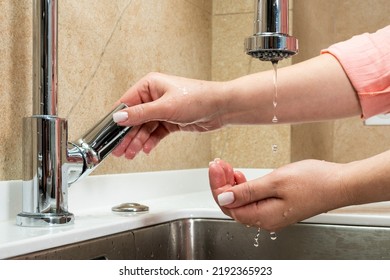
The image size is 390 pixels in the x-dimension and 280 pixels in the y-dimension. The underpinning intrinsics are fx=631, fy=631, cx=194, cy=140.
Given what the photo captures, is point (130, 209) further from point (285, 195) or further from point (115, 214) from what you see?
point (285, 195)

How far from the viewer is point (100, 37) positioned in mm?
966

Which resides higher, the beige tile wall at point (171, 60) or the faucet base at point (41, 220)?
the beige tile wall at point (171, 60)

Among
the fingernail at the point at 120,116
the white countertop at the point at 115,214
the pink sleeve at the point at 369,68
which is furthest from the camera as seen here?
the pink sleeve at the point at 369,68

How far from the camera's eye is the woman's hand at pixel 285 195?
2.25 feet

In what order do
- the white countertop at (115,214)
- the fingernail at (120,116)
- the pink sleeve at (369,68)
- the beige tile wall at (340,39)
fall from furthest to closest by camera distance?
the beige tile wall at (340,39) < the pink sleeve at (369,68) < the fingernail at (120,116) < the white countertop at (115,214)

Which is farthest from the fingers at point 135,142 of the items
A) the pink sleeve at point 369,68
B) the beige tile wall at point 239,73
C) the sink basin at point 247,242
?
the beige tile wall at point 239,73

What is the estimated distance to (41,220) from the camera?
0.70 meters

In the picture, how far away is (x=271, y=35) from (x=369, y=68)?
202 millimetres

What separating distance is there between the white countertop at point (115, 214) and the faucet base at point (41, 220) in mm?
12

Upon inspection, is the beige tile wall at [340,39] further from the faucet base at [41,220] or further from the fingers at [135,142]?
the faucet base at [41,220]

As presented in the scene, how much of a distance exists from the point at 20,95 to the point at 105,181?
0.72 ft

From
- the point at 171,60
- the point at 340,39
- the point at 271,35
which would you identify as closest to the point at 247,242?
the point at 271,35

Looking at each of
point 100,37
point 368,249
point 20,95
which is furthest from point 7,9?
point 368,249
